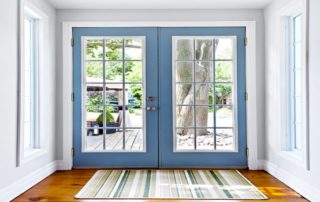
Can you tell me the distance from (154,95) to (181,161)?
0.93m

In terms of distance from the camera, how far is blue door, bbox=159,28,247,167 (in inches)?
171

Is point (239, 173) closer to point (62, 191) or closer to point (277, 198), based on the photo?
point (277, 198)

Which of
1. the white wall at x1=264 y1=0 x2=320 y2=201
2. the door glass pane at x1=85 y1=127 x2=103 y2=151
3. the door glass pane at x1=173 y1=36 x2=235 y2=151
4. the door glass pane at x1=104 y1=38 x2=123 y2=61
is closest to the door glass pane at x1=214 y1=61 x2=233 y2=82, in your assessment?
the door glass pane at x1=173 y1=36 x2=235 y2=151

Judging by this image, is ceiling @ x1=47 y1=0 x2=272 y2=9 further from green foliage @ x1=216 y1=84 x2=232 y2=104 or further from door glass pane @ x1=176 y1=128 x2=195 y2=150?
door glass pane @ x1=176 y1=128 x2=195 y2=150

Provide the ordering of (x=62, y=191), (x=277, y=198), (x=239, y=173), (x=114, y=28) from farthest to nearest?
(x=114, y=28) < (x=239, y=173) < (x=62, y=191) < (x=277, y=198)

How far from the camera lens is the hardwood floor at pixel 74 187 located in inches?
122

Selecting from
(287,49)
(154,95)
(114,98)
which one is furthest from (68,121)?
(287,49)

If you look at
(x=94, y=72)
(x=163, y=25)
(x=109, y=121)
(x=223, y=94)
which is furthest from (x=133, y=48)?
(x=223, y=94)

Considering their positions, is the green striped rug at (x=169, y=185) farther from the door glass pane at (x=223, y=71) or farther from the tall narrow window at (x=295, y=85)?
the door glass pane at (x=223, y=71)

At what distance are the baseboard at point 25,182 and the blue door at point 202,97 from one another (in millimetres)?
1405

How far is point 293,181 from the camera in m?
3.42

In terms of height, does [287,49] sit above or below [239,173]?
above

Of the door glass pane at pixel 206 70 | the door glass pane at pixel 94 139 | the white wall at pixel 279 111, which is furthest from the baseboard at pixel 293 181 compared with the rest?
the door glass pane at pixel 94 139

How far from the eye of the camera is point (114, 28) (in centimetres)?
435
